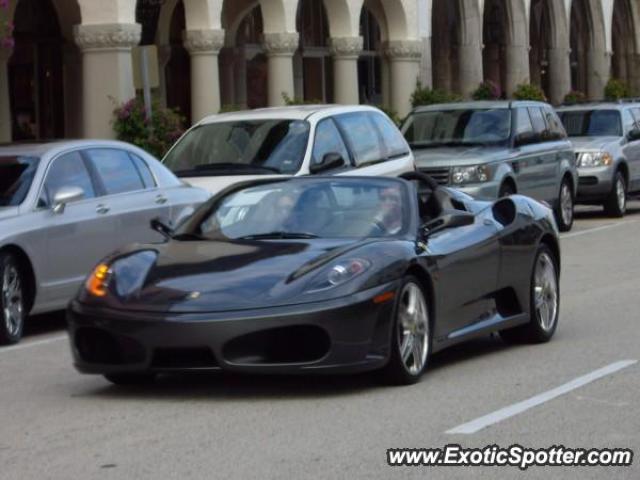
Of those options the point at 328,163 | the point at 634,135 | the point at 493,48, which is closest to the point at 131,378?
the point at 328,163

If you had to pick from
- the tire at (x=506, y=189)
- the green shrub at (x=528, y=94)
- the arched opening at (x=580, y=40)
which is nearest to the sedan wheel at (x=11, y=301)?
the tire at (x=506, y=189)

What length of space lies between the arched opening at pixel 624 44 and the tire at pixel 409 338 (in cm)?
4669

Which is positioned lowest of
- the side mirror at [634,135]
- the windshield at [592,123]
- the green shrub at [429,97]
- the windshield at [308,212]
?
the green shrub at [429,97]

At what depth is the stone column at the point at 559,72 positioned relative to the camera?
47.6m

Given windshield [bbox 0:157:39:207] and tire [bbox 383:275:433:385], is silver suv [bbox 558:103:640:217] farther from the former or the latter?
tire [bbox 383:275:433:385]

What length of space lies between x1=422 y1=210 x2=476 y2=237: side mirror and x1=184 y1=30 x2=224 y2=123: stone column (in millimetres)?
20447

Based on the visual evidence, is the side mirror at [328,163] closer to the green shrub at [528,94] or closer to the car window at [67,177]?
the car window at [67,177]

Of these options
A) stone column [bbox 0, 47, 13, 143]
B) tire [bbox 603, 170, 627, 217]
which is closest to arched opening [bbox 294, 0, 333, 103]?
stone column [bbox 0, 47, 13, 143]

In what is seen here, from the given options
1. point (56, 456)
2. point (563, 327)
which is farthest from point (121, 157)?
point (56, 456)

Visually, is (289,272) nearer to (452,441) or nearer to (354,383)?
(354,383)

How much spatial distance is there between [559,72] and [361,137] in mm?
30657

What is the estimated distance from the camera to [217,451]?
763cm

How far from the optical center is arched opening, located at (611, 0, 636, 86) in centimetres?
5531

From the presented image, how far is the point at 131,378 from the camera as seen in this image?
975 cm
